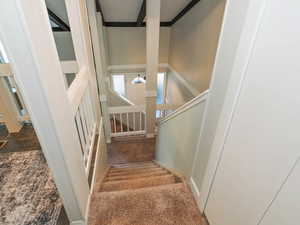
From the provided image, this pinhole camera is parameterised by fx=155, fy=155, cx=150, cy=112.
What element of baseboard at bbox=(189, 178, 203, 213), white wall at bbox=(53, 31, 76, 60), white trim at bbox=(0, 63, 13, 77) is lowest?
baseboard at bbox=(189, 178, 203, 213)

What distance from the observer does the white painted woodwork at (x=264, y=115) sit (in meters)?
0.56

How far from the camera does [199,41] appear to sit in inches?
124

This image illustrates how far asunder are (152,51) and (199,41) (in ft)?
3.75

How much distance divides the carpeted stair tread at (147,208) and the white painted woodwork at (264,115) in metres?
0.51

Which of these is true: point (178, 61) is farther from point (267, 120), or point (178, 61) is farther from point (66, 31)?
point (267, 120)

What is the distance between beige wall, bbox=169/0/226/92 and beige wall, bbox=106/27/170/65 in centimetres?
79

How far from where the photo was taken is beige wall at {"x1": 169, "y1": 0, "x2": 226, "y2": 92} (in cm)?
255

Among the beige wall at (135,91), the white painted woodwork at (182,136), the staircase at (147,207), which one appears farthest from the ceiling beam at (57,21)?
the staircase at (147,207)

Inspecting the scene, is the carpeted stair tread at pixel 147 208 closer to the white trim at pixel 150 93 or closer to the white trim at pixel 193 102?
the white trim at pixel 193 102

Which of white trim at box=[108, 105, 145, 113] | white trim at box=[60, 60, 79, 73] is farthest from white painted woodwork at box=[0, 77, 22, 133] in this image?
white trim at box=[108, 105, 145, 113]

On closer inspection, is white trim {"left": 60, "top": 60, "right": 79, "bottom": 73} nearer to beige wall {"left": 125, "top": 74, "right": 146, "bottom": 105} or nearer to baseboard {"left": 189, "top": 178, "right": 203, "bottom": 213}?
baseboard {"left": 189, "top": 178, "right": 203, "bottom": 213}

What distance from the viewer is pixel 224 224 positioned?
1.06 meters

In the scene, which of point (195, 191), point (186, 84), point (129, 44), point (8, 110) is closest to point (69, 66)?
point (8, 110)

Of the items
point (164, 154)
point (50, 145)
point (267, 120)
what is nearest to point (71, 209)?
point (50, 145)
